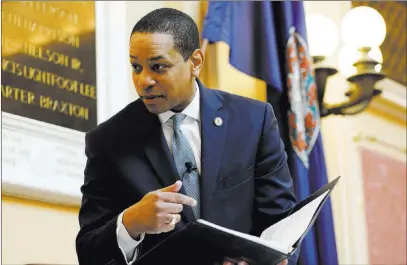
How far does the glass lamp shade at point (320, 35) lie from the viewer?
16.6 ft

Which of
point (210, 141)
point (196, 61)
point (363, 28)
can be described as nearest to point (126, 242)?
point (210, 141)

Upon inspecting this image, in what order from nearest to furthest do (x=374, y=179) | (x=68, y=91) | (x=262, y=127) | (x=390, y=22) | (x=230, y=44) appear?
(x=262, y=127) → (x=68, y=91) → (x=230, y=44) → (x=374, y=179) → (x=390, y=22)

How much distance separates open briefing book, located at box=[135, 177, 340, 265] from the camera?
2.09 metres

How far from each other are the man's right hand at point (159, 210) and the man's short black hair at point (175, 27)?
1.23 feet

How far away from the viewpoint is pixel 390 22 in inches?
258

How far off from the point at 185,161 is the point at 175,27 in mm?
326

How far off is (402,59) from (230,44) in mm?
2471

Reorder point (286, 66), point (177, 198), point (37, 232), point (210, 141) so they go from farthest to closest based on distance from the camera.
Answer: point (286, 66), point (37, 232), point (210, 141), point (177, 198)

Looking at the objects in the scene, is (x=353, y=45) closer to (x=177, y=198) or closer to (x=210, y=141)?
(x=210, y=141)

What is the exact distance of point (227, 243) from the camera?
83.6 inches

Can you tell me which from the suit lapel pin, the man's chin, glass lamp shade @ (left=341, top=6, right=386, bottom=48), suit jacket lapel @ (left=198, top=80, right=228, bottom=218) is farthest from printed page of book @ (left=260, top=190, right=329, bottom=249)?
glass lamp shade @ (left=341, top=6, right=386, bottom=48)

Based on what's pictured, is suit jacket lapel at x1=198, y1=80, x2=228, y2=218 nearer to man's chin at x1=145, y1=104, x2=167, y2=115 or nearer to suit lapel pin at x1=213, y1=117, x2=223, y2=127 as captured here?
suit lapel pin at x1=213, y1=117, x2=223, y2=127

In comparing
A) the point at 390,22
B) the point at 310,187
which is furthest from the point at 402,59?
the point at 310,187

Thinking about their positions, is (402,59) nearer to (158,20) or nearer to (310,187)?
(310,187)
